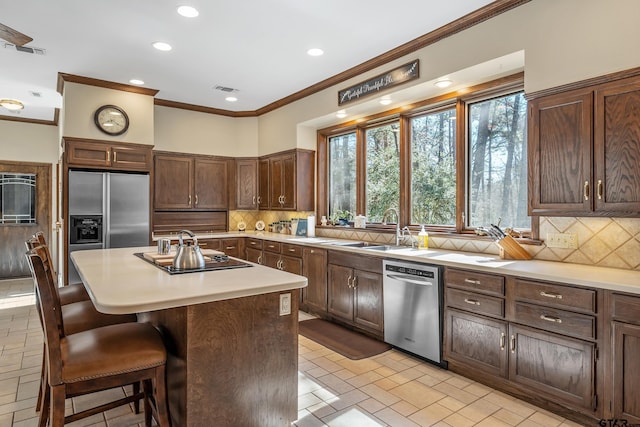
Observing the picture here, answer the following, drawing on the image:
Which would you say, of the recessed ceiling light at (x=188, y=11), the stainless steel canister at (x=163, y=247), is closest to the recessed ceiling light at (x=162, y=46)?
the recessed ceiling light at (x=188, y=11)

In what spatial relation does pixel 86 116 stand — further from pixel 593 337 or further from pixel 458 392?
pixel 593 337

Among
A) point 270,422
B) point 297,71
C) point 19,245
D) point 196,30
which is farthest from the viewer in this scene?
point 19,245

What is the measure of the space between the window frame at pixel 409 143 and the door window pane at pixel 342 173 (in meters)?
0.08

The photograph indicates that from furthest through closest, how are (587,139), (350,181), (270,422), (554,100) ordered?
(350,181) → (554,100) → (587,139) → (270,422)

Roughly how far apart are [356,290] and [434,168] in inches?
60.3

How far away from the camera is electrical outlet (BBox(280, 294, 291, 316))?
214 cm

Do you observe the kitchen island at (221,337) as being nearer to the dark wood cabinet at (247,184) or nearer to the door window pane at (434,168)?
the door window pane at (434,168)

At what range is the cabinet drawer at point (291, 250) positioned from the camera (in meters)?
4.72

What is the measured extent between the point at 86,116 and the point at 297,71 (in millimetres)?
2648

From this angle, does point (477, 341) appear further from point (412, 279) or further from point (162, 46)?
point (162, 46)

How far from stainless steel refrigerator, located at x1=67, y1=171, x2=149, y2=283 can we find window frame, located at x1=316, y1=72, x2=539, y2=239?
2387mm

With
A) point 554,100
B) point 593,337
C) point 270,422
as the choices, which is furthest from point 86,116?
point 593,337

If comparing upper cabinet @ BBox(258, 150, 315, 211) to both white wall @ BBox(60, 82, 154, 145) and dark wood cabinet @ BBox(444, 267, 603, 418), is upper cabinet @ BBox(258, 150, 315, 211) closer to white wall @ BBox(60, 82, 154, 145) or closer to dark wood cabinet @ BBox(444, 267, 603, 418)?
white wall @ BBox(60, 82, 154, 145)

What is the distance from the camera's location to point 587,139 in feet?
8.10
